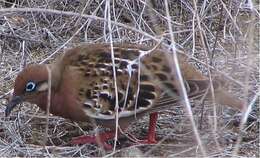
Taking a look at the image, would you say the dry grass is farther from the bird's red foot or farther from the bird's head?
the bird's head

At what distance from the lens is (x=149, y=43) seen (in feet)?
18.1

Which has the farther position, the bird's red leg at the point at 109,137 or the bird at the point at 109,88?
the bird's red leg at the point at 109,137

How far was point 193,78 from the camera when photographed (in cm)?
438

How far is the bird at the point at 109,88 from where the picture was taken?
4262 millimetres

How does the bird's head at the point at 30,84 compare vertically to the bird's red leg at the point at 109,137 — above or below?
above

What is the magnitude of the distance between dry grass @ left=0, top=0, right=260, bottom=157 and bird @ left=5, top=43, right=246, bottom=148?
14 centimetres

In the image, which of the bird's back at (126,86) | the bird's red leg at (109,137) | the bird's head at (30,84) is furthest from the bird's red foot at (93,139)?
the bird's head at (30,84)

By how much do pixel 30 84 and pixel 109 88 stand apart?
1.41 feet

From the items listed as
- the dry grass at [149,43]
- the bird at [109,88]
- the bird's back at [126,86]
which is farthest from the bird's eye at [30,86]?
the dry grass at [149,43]

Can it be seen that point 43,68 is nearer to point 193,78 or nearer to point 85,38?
point 193,78

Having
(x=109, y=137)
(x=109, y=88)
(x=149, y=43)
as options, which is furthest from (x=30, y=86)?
(x=149, y=43)

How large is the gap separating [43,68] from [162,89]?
0.66 m

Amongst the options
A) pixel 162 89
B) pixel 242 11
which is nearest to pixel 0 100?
pixel 162 89

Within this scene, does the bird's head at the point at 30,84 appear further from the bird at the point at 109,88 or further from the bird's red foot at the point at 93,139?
the bird's red foot at the point at 93,139
